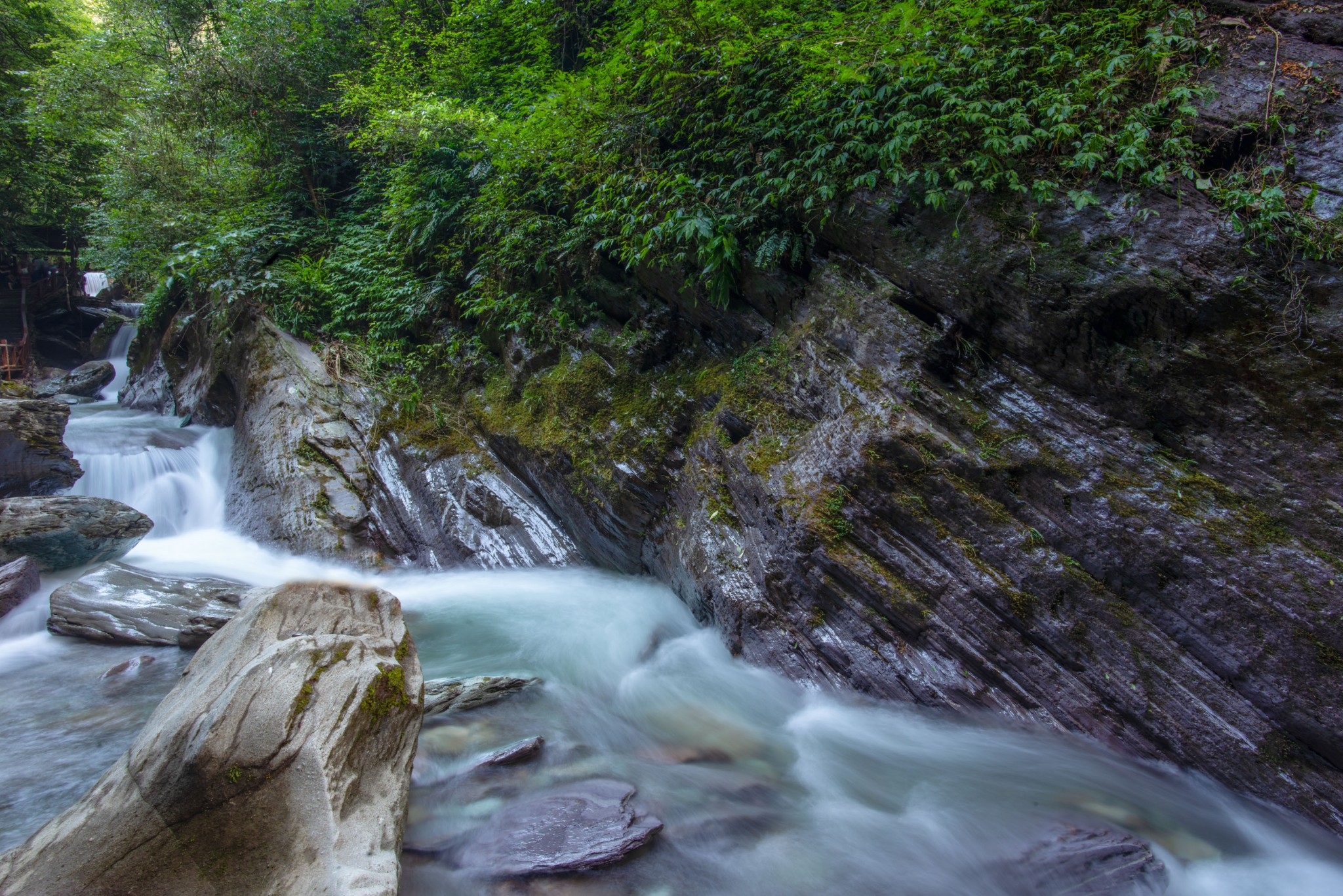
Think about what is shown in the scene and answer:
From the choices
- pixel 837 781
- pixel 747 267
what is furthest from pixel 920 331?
pixel 837 781

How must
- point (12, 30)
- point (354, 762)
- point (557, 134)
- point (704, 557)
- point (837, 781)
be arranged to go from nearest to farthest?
point (354, 762) < point (837, 781) < point (704, 557) < point (557, 134) < point (12, 30)

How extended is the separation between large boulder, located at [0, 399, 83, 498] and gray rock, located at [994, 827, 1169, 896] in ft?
43.5

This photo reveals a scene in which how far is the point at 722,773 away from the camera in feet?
13.6

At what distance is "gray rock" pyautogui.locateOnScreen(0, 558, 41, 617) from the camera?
6.04 m

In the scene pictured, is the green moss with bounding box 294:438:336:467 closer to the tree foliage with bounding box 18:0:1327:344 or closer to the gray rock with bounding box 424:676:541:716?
the tree foliage with bounding box 18:0:1327:344

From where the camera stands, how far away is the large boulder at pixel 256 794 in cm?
249

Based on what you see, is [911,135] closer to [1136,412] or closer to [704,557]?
[1136,412]

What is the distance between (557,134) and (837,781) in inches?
319

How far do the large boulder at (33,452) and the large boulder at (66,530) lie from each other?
2.15 metres

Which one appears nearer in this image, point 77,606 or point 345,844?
point 345,844

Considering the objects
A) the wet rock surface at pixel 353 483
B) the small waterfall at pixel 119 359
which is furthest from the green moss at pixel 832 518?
the small waterfall at pixel 119 359

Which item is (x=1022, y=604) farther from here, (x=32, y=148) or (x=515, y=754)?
(x=32, y=148)

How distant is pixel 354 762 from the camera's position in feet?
9.82

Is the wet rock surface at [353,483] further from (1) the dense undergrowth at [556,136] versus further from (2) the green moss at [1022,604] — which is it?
(2) the green moss at [1022,604]
